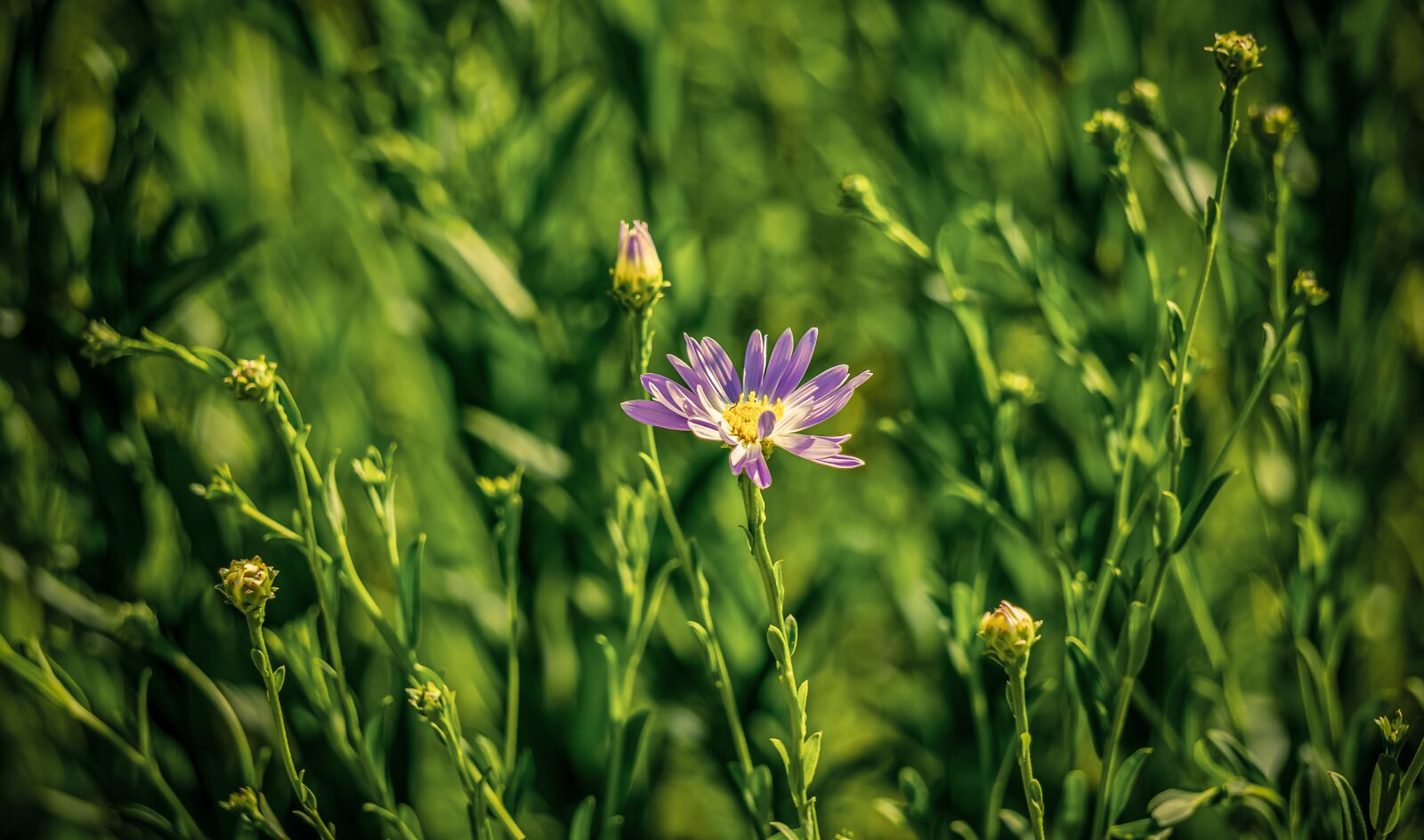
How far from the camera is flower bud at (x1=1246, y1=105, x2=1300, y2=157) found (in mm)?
488

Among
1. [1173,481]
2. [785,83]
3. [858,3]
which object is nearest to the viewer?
[1173,481]

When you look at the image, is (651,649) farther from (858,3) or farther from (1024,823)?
(858,3)

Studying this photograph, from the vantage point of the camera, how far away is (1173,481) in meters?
0.44

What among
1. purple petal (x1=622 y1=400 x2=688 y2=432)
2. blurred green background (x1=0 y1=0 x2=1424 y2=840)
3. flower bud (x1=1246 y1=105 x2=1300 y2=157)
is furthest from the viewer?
blurred green background (x1=0 y1=0 x2=1424 y2=840)

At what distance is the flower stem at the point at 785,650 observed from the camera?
0.38 metres

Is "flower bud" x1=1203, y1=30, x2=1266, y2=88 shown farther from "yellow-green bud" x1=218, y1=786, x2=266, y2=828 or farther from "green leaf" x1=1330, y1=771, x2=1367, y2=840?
"yellow-green bud" x1=218, y1=786, x2=266, y2=828

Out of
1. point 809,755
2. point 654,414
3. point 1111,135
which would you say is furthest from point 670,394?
point 1111,135

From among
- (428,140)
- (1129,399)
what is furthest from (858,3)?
(1129,399)

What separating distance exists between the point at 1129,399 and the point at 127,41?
1.01 m

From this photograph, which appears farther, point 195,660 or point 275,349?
point 275,349

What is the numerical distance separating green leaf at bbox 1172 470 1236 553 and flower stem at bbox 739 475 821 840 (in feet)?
0.60

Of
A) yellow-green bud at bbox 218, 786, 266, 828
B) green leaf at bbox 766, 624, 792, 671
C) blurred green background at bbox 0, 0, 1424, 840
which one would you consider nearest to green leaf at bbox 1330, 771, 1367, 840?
blurred green background at bbox 0, 0, 1424, 840

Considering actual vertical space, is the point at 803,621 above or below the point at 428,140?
below

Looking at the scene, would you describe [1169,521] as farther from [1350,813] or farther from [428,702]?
[428,702]
